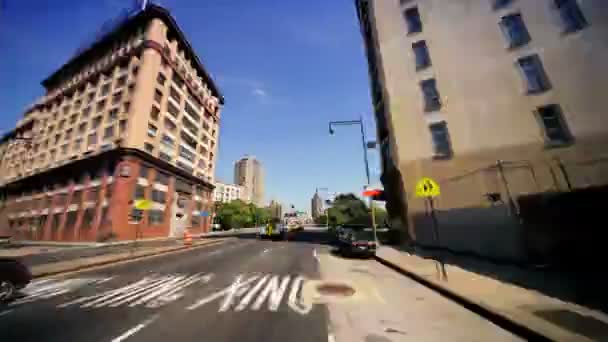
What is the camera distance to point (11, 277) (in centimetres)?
596

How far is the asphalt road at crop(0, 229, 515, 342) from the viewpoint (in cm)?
404

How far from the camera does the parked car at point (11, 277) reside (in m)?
5.80

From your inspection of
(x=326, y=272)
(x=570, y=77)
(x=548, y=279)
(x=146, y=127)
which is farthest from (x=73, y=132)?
(x=570, y=77)

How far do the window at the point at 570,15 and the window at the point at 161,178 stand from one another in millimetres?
44711

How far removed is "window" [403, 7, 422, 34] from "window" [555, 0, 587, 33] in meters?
7.88

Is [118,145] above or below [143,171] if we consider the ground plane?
above

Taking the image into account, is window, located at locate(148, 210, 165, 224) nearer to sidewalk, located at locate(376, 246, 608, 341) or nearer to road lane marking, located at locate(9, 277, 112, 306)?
road lane marking, located at locate(9, 277, 112, 306)

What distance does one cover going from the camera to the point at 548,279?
634 cm

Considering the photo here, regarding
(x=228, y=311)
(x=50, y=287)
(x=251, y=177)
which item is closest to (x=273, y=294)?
(x=228, y=311)

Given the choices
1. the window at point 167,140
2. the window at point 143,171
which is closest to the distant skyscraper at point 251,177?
the window at point 167,140

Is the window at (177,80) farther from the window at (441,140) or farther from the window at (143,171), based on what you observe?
the window at (441,140)

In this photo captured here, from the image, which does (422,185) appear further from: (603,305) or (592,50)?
(592,50)

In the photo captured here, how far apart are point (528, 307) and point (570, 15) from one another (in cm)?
1927

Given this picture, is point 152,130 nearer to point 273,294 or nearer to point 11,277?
point 11,277
